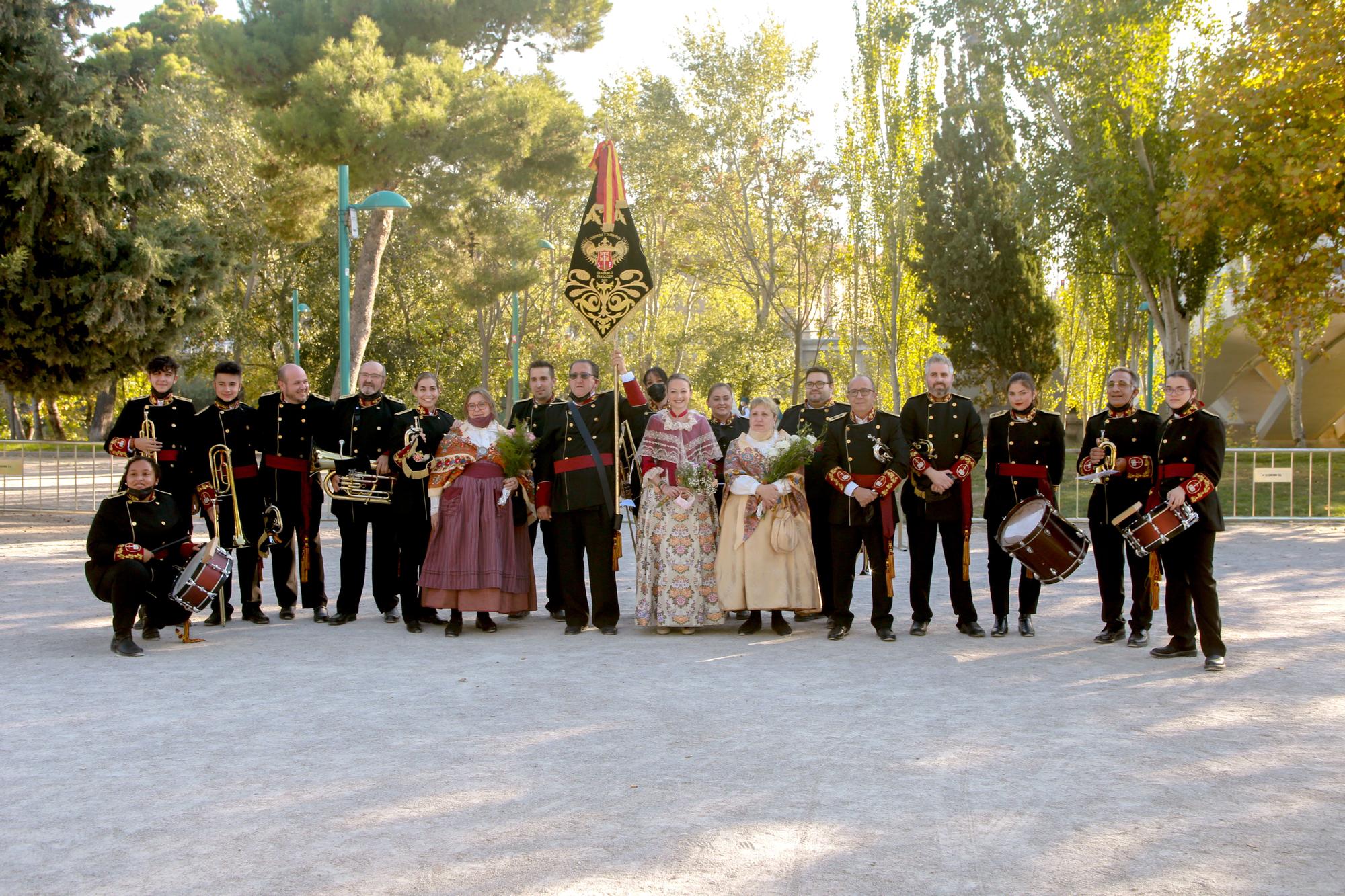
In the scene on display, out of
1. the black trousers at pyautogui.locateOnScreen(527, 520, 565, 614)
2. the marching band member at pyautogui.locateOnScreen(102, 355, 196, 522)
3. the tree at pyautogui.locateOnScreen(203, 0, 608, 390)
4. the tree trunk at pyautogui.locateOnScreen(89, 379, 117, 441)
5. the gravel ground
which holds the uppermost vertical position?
the tree at pyautogui.locateOnScreen(203, 0, 608, 390)

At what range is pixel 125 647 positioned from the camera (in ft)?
28.3

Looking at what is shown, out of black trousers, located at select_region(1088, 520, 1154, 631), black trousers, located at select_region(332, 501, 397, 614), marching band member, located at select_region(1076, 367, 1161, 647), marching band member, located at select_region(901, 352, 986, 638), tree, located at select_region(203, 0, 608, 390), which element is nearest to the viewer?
marching band member, located at select_region(1076, 367, 1161, 647)

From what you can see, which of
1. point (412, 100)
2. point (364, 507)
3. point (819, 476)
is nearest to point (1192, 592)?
point (819, 476)

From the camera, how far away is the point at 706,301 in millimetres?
49750

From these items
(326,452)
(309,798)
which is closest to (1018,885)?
(309,798)

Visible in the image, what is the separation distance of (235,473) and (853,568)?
486 cm

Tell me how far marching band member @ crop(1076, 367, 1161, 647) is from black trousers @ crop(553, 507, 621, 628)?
349cm

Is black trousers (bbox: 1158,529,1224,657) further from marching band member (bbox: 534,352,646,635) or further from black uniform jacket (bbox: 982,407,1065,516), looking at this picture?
marching band member (bbox: 534,352,646,635)

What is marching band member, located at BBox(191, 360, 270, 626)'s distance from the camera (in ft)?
32.6

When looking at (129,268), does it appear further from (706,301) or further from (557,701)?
(706,301)

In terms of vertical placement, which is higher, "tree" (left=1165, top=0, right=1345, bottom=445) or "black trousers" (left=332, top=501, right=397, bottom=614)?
"tree" (left=1165, top=0, right=1345, bottom=445)

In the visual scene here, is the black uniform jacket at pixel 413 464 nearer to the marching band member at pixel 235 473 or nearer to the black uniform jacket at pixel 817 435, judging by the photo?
the marching band member at pixel 235 473

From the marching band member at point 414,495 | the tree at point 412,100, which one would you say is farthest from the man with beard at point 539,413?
the tree at point 412,100

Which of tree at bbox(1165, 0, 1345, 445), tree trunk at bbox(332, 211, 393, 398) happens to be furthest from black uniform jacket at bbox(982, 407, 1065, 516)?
tree trunk at bbox(332, 211, 393, 398)
